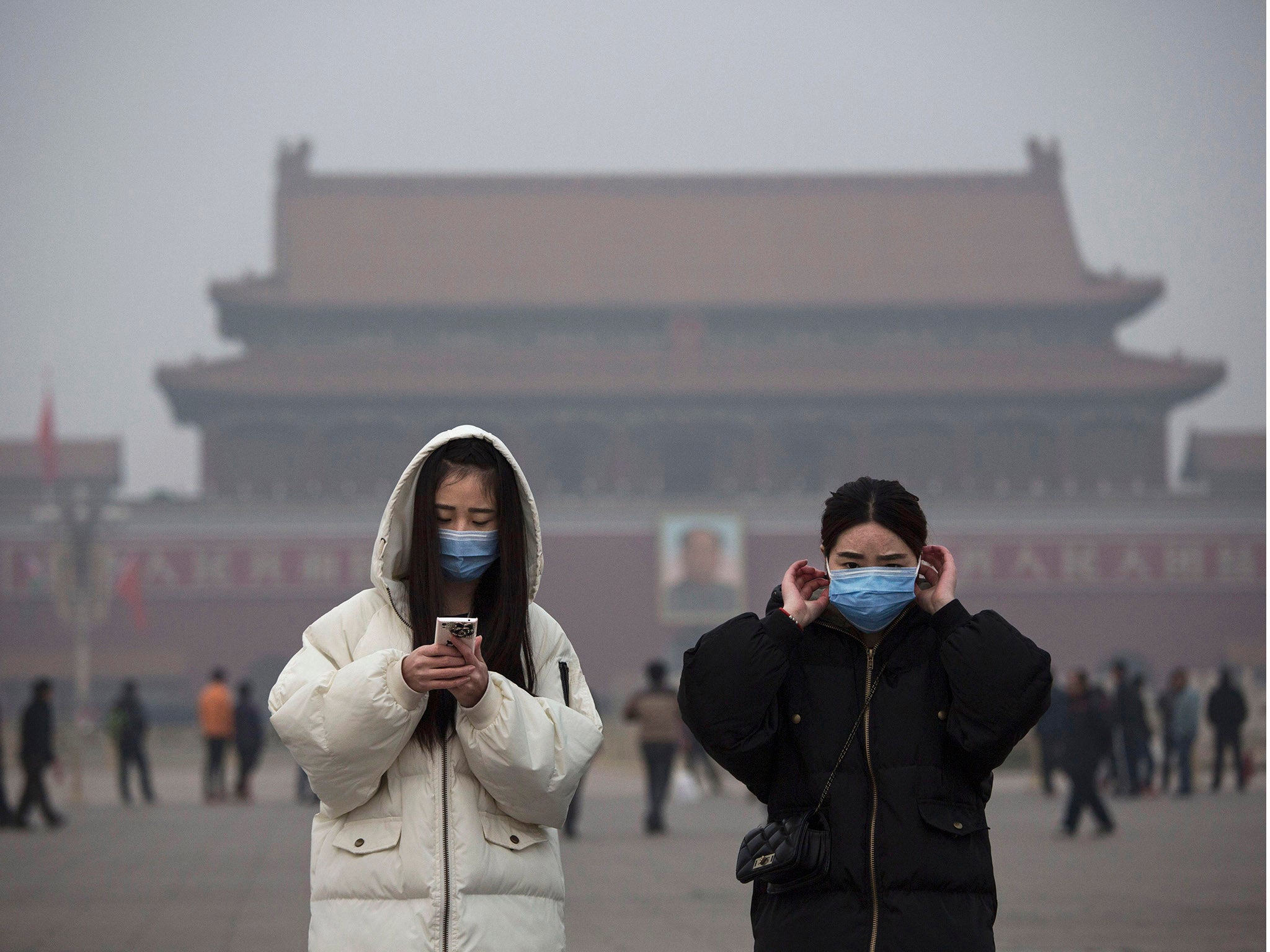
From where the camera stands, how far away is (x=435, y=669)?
2350 millimetres

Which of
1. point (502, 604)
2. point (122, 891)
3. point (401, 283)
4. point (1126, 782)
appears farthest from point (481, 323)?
point (502, 604)

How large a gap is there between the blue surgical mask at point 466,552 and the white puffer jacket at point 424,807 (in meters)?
0.14

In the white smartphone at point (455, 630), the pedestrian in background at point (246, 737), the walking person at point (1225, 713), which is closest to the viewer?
the white smartphone at point (455, 630)

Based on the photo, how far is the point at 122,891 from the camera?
288 inches

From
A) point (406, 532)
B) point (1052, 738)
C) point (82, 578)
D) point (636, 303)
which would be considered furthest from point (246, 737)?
point (636, 303)

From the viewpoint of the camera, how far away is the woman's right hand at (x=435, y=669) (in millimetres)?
2338

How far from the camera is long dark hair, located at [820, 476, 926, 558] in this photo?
2.58 metres

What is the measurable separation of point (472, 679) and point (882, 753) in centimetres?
54

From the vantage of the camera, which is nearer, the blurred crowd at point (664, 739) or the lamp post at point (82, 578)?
Answer: the blurred crowd at point (664, 739)

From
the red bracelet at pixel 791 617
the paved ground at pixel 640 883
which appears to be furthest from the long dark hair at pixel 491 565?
the paved ground at pixel 640 883

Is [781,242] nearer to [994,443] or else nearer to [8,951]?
[994,443]

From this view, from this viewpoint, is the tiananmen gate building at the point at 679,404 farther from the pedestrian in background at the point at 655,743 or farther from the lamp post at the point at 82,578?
the pedestrian in background at the point at 655,743

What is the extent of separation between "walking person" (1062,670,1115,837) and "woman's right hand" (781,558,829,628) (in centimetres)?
681

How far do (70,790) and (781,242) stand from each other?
20676mm
